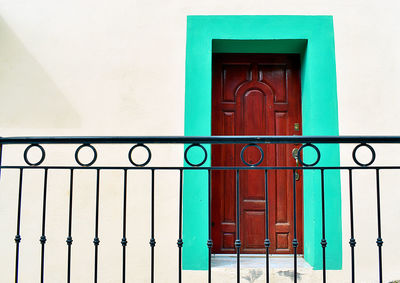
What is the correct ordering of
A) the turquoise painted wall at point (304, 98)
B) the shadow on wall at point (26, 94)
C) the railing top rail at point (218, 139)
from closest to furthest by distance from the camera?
the railing top rail at point (218, 139), the turquoise painted wall at point (304, 98), the shadow on wall at point (26, 94)

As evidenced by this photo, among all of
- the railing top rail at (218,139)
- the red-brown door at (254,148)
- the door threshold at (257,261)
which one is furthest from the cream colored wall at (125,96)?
the railing top rail at (218,139)

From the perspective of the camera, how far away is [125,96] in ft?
8.77

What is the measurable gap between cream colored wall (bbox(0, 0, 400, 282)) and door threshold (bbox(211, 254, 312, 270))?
268 millimetres

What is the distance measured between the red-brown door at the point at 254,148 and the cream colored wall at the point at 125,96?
410 mm

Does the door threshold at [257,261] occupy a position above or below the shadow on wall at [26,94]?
below

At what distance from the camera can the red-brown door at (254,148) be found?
9.11 feet

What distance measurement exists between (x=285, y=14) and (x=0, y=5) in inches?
Result: 102

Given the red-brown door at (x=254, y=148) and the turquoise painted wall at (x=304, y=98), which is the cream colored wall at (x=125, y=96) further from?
the red-brown door at (x=254, y=148)

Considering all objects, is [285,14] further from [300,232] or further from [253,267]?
[253,267]

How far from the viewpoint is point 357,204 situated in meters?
2.54

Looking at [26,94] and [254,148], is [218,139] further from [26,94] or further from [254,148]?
[26,94]

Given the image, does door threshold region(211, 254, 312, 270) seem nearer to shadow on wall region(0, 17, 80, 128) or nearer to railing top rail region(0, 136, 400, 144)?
railing top rail region(0, 136, 400, 144)

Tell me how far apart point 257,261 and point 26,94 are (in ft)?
8.24

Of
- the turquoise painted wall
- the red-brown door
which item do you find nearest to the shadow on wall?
the turquoise painted wall
